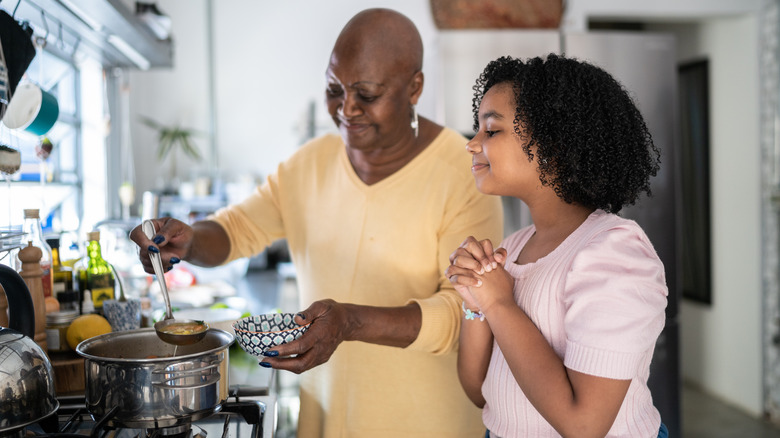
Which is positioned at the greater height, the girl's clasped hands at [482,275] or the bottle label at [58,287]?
the girl's clasped hands at [482,275]

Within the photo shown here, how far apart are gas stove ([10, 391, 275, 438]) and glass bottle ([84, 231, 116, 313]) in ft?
1.22

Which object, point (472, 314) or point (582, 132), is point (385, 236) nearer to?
point (472, 314)

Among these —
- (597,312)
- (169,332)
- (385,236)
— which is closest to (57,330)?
(169,332)

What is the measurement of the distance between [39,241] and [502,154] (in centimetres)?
104

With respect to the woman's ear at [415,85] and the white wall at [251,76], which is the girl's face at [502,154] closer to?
the woman's ear at [415,85]

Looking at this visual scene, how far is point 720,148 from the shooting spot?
→ 412 centimetres

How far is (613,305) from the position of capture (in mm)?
945

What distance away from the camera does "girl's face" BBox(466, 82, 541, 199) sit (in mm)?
1123

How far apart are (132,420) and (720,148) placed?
4.05 meters

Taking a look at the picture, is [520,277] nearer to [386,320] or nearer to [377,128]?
[386,320]

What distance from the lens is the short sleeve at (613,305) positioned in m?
0.94

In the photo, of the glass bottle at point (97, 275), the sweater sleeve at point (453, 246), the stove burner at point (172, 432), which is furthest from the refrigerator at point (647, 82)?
the stove burner at point (172, 432)

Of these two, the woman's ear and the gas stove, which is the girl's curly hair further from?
the gas stove

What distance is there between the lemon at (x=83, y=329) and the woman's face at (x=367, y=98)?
0.67 metres
